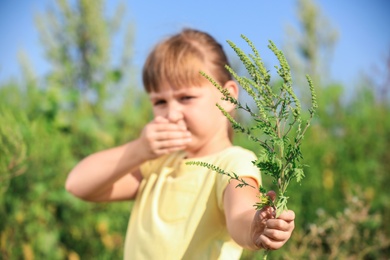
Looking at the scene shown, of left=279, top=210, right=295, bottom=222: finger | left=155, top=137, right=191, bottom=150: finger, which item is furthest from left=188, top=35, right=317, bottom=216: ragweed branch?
left=155, top=137, right=191, bottom=150: finger

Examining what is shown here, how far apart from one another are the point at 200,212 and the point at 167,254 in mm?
170

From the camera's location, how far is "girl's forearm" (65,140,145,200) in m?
Result: 2.29

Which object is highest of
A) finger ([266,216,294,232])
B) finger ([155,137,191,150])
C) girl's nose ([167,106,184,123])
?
finger ([266,216,294,232])

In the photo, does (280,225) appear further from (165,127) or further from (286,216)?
(165,127)

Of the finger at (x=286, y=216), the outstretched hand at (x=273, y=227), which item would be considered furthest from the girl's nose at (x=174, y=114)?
the finger at (x=286, y=216)

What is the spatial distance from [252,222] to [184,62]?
0.93 meters

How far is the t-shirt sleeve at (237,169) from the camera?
1.93 metres

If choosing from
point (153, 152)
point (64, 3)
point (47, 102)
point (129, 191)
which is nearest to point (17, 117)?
point (47, 102)

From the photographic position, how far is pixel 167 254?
2.04 metres

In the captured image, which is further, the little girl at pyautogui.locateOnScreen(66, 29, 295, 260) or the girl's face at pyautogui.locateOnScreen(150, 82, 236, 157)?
the girl's face at pyautogui.locateOnScreen(150, 82, 236, 157)

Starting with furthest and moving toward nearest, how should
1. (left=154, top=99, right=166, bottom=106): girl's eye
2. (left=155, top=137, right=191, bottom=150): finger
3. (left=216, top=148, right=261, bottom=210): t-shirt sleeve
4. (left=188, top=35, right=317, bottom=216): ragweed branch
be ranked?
1. (left=154, top=99, right=166, bottom=106): girl's eye
2. (left=155, top=137, right=191, bottom=150): finger
3. (left=216, top=148, right=261, bottom=210): t-shirt sleeve
4. (left=188, top=35, right=317, bottom=216): ragweed branch

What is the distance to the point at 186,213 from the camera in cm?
208

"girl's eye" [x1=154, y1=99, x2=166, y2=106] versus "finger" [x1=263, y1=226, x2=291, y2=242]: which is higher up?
"finger" [x1=263, y1=226, x2=291, y2=242]

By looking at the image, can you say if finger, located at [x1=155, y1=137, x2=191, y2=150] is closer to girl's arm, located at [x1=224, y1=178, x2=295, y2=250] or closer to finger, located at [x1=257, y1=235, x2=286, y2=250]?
girl's arm, located at [x1=224, y1=178, x2=295, y2=250]
